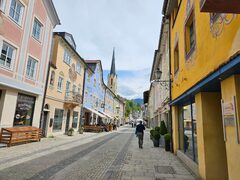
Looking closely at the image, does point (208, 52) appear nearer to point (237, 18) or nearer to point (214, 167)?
point (237, 18)

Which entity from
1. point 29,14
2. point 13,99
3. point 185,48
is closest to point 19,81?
point 13,99

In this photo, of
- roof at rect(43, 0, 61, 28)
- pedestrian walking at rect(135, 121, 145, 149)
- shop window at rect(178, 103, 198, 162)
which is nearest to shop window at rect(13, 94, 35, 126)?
roof at rect(43, 0, 61, 28)

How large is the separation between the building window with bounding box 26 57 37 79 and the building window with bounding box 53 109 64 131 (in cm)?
535

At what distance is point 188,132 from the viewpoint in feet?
24.9

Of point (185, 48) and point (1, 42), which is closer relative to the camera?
point (185, 48)

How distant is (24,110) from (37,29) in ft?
21.4

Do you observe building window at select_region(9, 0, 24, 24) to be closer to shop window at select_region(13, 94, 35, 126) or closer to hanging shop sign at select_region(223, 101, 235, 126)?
shop window at select_region(13, 94, 35, 126)

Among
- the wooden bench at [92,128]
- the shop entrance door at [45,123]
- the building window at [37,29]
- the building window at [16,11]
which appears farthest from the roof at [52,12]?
the wooden bench at [92,128]

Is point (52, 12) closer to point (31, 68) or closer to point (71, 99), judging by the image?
point (31, 68)

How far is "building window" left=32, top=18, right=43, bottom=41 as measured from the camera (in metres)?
13.9

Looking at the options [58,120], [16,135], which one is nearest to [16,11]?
[16,135]

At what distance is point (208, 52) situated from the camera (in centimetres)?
470

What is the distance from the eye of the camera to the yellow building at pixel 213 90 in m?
3.42

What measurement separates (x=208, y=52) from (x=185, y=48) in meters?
2.69
